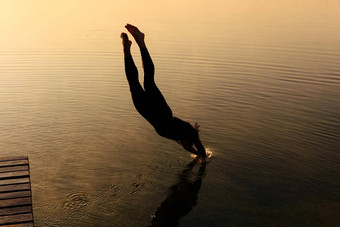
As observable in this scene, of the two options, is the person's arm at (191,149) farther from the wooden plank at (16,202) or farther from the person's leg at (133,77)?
the wooden plank at (16,202)

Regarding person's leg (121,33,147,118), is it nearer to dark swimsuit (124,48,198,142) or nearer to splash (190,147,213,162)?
dark swimsuit (124,48,198,142)

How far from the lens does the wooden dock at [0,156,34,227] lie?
23.1 feet

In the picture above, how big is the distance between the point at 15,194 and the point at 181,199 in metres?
4.00

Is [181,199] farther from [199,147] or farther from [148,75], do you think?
[148,75]

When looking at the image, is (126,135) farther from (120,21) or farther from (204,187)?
(120,21)

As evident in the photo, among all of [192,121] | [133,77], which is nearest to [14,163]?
[133,77]

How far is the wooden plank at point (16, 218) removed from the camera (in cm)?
696

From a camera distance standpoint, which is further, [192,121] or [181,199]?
[192,121]

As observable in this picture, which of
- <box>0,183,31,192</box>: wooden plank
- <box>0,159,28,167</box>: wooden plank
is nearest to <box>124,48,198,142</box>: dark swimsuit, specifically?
<box>0,159,28,167</box>: wooden plank

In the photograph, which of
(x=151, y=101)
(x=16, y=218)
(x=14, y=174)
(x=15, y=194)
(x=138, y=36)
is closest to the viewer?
(x=16, y=218)

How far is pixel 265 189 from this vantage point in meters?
10.3

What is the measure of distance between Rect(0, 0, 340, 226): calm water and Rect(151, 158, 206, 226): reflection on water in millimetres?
44

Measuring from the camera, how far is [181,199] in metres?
10.1

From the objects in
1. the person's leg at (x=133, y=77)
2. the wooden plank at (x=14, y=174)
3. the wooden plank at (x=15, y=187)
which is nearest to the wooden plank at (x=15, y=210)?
the wooden plank at (x=15, y=187)
